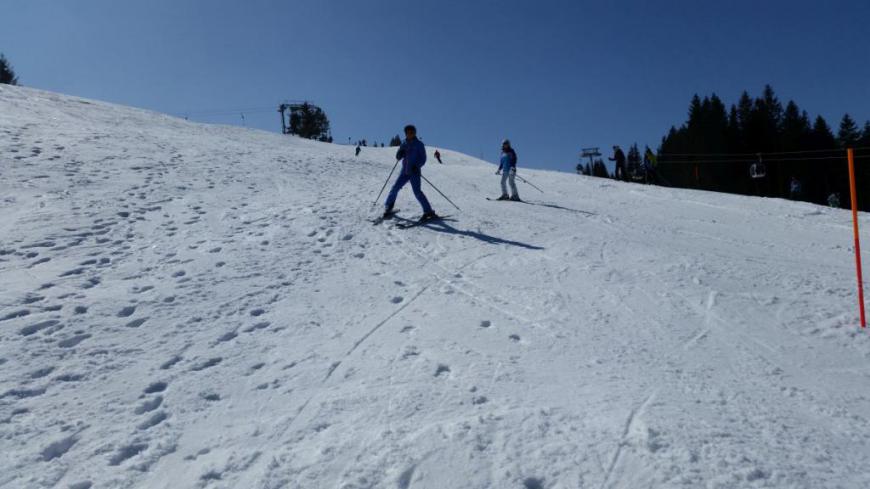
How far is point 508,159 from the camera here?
44.4 ft

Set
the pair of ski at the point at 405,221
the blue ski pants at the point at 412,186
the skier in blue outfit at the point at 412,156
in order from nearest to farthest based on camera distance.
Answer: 1. the pair of ski at the point at 405,221
2. the skier in blue outfit at the point at 412,156
3. the blue ski pants at the point at 412,186

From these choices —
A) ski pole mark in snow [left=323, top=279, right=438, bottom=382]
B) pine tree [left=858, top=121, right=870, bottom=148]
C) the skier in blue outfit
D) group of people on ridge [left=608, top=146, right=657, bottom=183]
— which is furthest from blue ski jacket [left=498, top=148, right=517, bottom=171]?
pine tree [left=858, top=121, right=870, bottom=148]

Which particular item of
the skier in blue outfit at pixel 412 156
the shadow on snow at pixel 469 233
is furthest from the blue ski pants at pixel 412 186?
the shadow on snow at pixel 469 233

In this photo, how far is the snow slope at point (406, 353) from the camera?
309cm

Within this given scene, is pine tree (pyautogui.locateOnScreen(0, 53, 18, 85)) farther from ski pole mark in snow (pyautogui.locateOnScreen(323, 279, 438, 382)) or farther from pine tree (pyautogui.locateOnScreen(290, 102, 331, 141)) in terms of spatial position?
ski pole mark in snow (pyautogui.locateOnScreen(323, 279, 438, 382))

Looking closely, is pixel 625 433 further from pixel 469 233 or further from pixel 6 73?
pixel 6 73

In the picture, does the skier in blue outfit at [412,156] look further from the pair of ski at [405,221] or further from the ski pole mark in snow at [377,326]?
the ski pole mark in snow at [377,326]

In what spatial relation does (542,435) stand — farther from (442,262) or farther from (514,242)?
(514,242)

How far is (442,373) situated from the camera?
414cm

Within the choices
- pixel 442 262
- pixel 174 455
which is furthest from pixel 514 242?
pixel 174 455

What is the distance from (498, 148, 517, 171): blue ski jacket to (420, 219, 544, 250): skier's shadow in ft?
12.6

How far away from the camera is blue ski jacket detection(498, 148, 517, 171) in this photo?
13.5m

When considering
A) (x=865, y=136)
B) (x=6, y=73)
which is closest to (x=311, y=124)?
(x=6, y=73)

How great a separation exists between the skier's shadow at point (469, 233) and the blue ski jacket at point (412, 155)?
1117 mm
